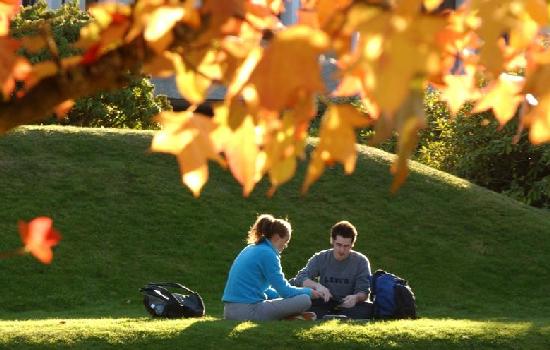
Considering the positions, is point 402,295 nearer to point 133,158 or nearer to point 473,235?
point 473,235

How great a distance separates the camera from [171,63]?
2197 millimetres

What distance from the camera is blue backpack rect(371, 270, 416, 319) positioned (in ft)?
34.0

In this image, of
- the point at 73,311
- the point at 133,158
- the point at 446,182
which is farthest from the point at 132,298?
the point at 446,182

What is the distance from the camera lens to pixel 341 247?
407 inches

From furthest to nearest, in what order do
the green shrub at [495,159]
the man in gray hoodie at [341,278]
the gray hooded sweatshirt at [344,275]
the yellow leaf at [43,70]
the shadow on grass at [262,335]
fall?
the green shrub at [495,159] → the gray hooded sweatshirt at [344,275] → the man in gray hoodie at [341,278] → the shadow on grass at [262,335] → the yellow leaf at [43,70]

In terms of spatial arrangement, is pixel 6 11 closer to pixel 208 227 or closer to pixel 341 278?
pixel 341 278

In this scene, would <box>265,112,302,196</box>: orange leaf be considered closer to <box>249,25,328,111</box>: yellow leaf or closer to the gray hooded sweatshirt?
<box>249,25,328,111</box>: yellow leaf

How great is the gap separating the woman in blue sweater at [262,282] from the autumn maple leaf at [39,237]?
6815 mm

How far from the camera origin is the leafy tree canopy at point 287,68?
164 cm

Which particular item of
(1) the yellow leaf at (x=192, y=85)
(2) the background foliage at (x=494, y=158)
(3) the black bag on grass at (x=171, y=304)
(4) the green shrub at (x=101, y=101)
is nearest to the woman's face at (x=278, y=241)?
(3) the black bag on grass at (x=171, y=304)

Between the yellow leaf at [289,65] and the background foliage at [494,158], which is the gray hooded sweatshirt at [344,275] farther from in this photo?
the background foliage at [494,158]

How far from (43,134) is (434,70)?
58.2ft

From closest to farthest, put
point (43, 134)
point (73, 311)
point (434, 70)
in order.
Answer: point (434, 70), point (73, 311), point (43, 134)

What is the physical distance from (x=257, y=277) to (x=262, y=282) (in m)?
0.08
